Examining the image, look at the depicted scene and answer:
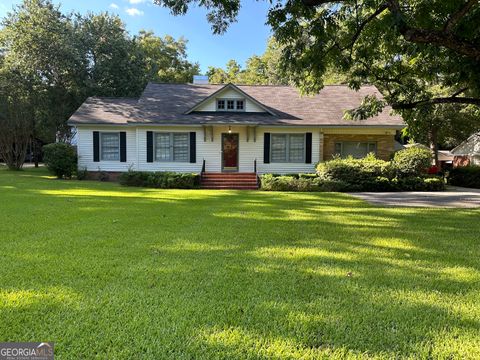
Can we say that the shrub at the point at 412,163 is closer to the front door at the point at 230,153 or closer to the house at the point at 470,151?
the front door at the point at 230,153

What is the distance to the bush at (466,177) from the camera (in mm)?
19406

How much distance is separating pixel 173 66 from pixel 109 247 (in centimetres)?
4238

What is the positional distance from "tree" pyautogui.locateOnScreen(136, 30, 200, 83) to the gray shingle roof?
19.6m

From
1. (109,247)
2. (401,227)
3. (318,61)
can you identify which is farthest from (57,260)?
(318,61)

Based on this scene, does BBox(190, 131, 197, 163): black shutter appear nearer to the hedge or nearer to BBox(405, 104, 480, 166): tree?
the hedge

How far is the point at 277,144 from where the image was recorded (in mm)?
18781

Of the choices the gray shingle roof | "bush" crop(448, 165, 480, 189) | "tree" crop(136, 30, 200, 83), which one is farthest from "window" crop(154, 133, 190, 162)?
"tree" crop(136, 30, 200, 83)

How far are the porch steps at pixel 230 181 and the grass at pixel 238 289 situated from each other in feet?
32.1

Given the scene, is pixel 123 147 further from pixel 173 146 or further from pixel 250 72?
pixel 250 72

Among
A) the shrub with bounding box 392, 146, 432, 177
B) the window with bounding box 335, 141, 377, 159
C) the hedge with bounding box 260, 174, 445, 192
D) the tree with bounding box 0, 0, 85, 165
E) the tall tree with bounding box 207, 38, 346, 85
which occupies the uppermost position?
the tall tree with bounding box 207, 38, 346, 85

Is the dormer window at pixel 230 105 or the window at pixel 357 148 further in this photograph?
the dormer window at pixel 230 105

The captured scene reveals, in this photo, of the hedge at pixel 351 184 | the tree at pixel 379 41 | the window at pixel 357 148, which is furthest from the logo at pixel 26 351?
the window at pixel 357 148

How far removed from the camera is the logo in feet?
8.09

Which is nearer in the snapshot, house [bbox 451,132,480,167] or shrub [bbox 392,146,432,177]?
shrub [bbox 392,146,432,177]
